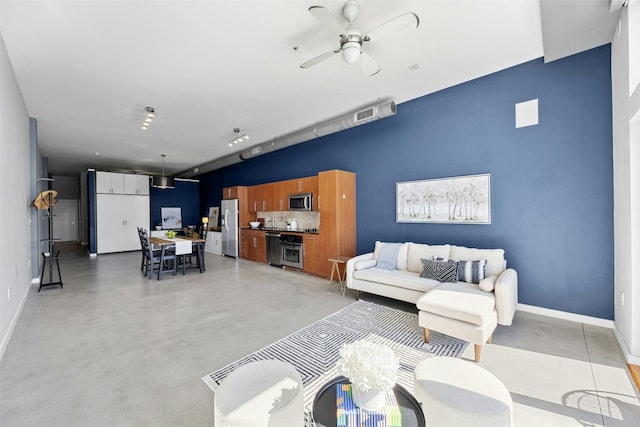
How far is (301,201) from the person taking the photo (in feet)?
20.8

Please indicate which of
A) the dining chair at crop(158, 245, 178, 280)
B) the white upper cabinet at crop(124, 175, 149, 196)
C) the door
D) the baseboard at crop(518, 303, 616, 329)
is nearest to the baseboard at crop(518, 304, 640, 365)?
the baseboard at crop(518, 303, 616, 329)

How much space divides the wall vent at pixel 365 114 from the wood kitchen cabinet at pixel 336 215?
→ 1.11 meters

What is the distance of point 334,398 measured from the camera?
4.62 feet

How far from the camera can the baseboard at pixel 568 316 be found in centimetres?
311

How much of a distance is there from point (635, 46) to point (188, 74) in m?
4.79

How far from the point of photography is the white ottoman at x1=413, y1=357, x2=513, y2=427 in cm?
130

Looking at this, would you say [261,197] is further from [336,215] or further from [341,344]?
[341,344]

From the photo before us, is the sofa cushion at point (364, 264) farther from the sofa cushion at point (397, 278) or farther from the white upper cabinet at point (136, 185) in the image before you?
the white upper cabinet at point (136, 185)

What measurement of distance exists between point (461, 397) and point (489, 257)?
8.75ft

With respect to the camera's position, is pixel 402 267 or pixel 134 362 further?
pixel 402 267

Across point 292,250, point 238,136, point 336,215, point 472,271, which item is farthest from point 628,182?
point 238,136

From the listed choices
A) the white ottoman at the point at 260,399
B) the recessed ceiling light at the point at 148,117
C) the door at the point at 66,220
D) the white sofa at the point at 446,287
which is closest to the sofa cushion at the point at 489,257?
the white sofa at the point at 446,287

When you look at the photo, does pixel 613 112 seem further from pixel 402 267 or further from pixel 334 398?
pixel 334 398

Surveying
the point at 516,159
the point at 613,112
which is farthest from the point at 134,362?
the point at 613,112
